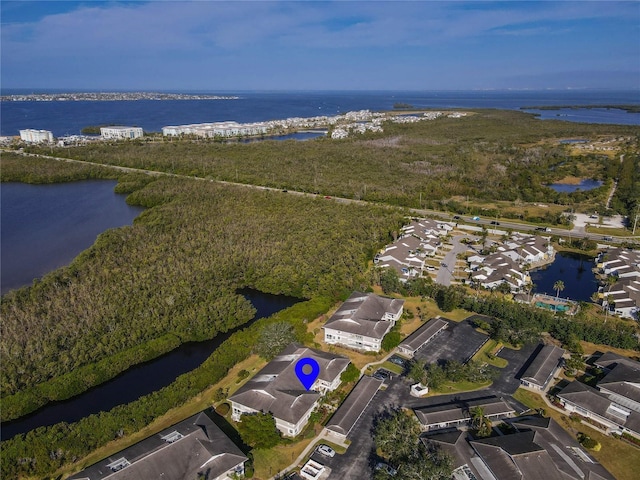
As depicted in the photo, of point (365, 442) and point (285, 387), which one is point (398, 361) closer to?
point (365, 442)

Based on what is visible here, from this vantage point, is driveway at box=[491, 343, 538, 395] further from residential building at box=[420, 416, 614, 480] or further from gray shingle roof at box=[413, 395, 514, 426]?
residential building at box=[420, 416, 614, 480]

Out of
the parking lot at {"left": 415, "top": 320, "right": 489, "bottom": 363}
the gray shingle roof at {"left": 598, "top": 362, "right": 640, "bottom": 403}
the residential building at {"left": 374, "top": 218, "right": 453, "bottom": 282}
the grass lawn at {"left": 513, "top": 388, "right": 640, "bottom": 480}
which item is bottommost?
the grass lawn at {"left": 513, "top": 388, "right": 640, "bottom": 480}

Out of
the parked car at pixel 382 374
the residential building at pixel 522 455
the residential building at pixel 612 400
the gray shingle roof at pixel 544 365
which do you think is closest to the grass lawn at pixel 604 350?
the gray shingle roof at pixel 544 365

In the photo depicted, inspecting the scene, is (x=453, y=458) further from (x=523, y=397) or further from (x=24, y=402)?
(x=24, y=402)

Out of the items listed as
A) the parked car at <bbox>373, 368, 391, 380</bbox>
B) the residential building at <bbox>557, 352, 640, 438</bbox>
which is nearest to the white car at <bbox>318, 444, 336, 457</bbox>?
the parked car at <bbox>373, 368, 391, 380</bbox>

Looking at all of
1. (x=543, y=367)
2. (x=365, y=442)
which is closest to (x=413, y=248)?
(x=543, y=367)

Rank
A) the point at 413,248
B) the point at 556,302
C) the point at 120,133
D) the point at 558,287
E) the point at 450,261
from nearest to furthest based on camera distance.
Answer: the point at 556,302 < the point at 558,287 < the point at 450,261 < the point at 413,248 < the point at 120,133

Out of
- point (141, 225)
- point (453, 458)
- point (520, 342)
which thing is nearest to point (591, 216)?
point (520, 342)

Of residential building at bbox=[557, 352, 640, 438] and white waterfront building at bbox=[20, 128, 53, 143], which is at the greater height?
white waterfront building at bbox=[20, 128, 53, 143]
